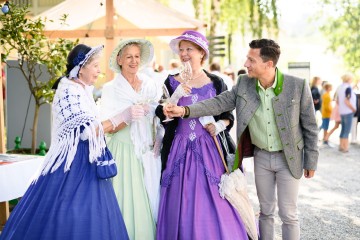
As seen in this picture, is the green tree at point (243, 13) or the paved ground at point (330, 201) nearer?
the paved ground at point (330, 201)

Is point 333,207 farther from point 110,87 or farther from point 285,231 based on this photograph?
point 110,87

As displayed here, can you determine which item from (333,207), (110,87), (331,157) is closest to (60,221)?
(110,87)

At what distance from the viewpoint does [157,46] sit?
470 inches

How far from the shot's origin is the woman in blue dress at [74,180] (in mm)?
3160

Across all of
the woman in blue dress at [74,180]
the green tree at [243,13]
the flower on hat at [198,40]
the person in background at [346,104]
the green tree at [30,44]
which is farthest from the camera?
the green tree at [243,13]

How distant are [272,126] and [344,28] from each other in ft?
56.5

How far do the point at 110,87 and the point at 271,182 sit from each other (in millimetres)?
1444

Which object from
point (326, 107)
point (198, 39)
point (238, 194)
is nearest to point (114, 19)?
point (198, 39)

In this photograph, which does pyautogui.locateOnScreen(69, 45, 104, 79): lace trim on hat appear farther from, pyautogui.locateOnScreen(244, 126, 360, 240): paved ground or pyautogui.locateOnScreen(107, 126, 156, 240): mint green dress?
pyautogui.locateOnScreen(244, 126, 360, 240): paved ground

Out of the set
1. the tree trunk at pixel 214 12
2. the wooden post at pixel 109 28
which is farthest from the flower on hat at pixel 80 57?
the tree trunk at pixel 214 12

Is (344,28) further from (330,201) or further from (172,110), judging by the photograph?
(172,110)

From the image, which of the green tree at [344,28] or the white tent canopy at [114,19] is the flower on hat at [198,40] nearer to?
the white tent canopy at [114,19]

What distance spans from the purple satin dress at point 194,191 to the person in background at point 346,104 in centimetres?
747

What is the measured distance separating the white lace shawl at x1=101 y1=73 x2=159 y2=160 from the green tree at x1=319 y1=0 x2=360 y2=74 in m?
15.3
